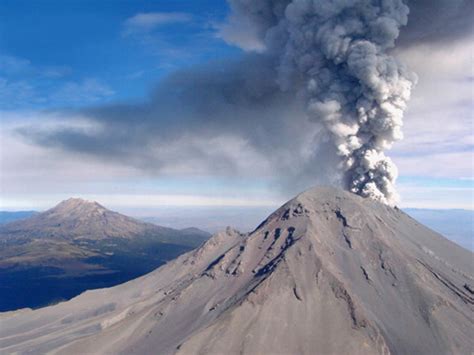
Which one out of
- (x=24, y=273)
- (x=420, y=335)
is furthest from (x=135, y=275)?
(x=420, y=335)

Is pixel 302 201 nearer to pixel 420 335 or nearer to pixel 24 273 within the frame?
pixel 420 335

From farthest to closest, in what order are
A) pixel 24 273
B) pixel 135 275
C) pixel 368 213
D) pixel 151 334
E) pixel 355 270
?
pixel 24 273, pixel 135 275, pixel 368 213, pixel 355 270, pixel 151 334

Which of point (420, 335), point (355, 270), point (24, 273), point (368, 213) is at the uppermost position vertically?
point (368, 213)

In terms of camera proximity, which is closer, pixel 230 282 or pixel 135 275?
pixel 230 282

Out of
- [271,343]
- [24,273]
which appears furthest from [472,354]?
[24,273]

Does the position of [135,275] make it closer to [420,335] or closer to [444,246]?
[444,246]

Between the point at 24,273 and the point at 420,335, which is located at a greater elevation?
the point at 420,335

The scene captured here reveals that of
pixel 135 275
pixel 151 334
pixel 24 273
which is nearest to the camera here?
pixel 151 334
